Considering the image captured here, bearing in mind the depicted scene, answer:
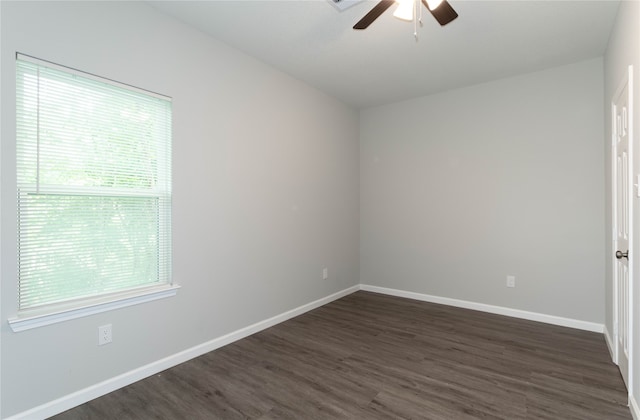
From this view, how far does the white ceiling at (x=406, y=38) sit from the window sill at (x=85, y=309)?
214cm

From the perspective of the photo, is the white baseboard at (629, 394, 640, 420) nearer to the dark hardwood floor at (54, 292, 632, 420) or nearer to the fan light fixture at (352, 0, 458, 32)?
the dark hardwood floor at (54, 292, 632, 420)

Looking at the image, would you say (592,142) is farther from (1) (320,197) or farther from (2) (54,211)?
(2) (54,211)

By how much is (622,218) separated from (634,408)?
126cm

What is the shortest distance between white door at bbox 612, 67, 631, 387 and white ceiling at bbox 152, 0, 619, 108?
2.47ft

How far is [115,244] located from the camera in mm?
2318

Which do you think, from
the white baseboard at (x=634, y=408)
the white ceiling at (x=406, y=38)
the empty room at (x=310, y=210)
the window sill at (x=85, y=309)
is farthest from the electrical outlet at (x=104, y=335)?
the white baseboard at (x=634, y=408)

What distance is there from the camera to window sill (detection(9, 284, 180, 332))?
188 cm

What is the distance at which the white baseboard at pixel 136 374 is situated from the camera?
196 centimetres

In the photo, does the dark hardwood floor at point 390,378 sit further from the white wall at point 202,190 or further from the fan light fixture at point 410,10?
the fan light fixture at point 410,10

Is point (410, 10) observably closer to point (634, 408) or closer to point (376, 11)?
point (376, 11)

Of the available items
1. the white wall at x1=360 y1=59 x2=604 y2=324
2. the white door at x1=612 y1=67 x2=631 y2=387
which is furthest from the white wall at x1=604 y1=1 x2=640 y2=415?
the white wall at x1=360 y1=59 x2=604 y2=324

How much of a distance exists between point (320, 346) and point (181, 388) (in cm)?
120

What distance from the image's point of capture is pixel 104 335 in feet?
7.30

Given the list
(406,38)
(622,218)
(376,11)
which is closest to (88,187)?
(376,11)
